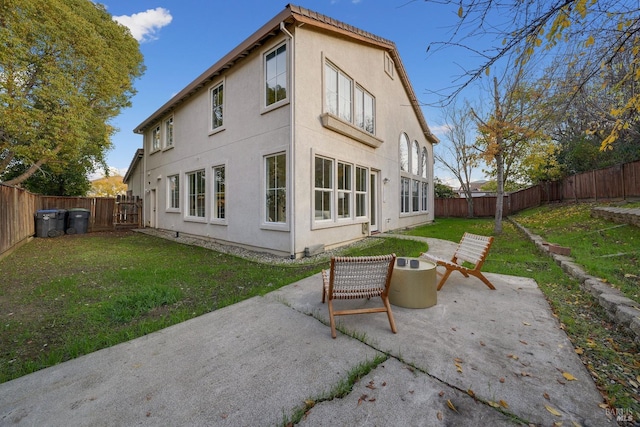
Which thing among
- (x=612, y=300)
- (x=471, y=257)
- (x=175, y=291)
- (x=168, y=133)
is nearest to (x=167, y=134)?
(x=168, y=133)

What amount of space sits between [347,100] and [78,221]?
13.7 m

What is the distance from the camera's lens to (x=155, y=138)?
1443 cm

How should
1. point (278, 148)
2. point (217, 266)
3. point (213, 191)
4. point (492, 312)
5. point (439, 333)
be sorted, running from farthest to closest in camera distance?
1. point (213, 191)
2. point (278, 148)
3. point (217, 266)
4. point (492, 312)
5. point (439, 333)

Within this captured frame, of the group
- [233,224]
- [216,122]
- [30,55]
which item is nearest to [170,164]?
[216,122]

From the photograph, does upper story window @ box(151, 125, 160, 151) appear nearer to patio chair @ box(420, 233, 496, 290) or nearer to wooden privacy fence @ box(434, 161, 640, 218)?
patio chair @ box(420, 233, 496, 290)

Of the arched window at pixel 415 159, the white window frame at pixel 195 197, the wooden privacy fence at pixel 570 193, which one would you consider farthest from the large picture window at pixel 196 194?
the wooden privacy fence at pixel 570 193

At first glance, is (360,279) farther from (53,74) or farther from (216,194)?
(53,74)

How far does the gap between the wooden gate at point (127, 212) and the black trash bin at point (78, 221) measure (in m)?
1.71

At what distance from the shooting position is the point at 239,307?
380cm

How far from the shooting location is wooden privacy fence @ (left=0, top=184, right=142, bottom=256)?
7.73 m

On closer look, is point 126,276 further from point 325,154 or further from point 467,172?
point 467,172

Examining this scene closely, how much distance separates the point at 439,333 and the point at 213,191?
8872 millimetres

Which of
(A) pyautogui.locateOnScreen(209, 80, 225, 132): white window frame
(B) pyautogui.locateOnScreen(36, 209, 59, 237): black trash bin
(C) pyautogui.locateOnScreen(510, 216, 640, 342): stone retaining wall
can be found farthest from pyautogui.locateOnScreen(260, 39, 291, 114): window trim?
(B) pyautogui.locateOnScreen(36, 209, 59, 237): black trash bin

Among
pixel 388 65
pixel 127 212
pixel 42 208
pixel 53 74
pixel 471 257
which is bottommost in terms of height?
pixel 471 257
